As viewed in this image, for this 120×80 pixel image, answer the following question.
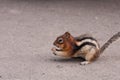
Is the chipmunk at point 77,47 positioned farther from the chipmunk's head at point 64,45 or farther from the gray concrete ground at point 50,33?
the gray concrete ground at point 50,33

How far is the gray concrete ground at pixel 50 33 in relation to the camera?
6.82 m

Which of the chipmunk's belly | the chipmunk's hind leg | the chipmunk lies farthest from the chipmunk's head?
the chipmunk's hind leg

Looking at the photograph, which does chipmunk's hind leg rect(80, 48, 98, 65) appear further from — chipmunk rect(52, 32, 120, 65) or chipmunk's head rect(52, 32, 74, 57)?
chipmunk's head rect(52, 32, 74, 57)

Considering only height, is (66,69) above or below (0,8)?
below

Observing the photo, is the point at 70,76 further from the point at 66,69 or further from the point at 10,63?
the point at 10,63

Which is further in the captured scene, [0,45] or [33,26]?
[33,26]

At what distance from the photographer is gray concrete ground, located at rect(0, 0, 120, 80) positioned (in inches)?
269

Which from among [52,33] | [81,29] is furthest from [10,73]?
[81,29]

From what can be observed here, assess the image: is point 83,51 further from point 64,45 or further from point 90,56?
point 64,45

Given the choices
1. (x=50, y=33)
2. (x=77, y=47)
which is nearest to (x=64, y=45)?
(x=77, y=47)

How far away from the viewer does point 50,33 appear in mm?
9164

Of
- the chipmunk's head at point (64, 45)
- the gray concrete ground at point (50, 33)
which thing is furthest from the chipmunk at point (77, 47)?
the gray concrete ground at point (50, 33)

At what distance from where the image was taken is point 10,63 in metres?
7.25

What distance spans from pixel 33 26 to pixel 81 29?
3.02ft
